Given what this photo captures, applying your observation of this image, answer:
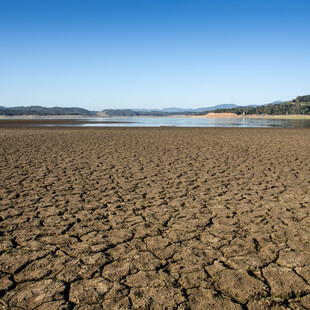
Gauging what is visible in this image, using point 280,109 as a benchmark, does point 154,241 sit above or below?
below

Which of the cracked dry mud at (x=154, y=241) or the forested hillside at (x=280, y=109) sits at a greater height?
the forested hillside at (x=280, y=109)

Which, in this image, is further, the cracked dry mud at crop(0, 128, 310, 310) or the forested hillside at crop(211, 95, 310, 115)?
the forested hillside at crop(211, 95, 310, 115)

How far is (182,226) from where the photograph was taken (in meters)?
4.30

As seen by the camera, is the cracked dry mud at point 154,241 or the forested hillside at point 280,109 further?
the forested hillside at point 280,109

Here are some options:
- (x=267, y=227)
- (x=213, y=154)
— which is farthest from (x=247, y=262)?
(x=213, y=154)

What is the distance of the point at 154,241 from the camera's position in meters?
3.81

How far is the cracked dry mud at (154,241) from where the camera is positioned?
2721mm

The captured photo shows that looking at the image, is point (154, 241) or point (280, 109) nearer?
point (154, 241)

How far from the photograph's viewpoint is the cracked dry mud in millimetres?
2721

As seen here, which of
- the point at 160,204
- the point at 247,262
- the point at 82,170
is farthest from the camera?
the point at 82,170

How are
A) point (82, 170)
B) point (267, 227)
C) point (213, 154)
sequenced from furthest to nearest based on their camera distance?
point (213, 154) → point (82, 170) → point (267, 227)

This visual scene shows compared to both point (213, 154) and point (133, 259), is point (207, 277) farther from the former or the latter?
point (213, 154)

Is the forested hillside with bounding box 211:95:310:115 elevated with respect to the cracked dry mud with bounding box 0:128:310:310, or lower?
elevated

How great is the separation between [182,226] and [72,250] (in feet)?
5.24
